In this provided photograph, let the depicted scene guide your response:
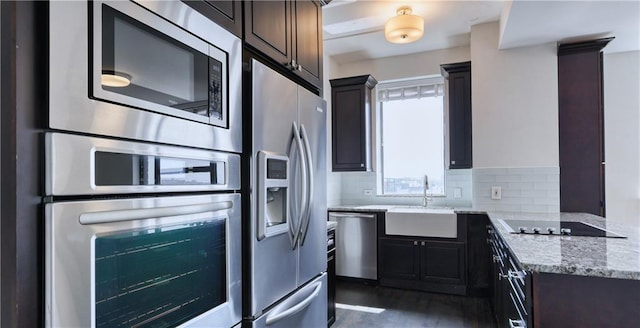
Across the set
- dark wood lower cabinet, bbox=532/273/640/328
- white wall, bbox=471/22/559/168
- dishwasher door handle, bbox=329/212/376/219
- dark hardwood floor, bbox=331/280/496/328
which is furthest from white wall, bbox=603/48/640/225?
dark wood lower cabinet, bbox=532/273/640/328

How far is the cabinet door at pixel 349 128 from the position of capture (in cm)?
427

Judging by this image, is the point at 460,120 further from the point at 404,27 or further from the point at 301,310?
the point at 301,310

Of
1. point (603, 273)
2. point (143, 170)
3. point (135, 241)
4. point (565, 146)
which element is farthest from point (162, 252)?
point (565, 146)

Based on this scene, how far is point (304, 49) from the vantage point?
1.91 meters

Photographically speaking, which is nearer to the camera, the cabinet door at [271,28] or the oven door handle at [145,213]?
the oven door handle at [145,213]

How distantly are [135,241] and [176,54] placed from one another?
0.54 m

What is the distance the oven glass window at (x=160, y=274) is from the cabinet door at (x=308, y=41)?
40.9 inches

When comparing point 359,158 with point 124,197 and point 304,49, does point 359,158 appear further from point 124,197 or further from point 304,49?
point 124,197

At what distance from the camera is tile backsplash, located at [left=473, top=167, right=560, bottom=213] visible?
10.8 ft

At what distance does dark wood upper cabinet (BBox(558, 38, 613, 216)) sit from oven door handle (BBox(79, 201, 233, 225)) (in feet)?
11.0

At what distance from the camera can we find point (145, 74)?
0.92m

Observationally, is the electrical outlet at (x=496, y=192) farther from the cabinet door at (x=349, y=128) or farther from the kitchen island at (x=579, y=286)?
the kitchen island at (x=579, y=286)

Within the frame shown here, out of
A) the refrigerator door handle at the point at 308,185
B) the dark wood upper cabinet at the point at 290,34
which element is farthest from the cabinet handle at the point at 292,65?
the refrigerator door handle at the point at 308,185

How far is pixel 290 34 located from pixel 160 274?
50.2 inches
